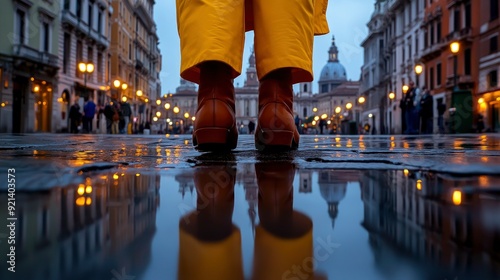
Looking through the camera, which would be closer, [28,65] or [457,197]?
[457,197]

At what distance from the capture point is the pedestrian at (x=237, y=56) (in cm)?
179

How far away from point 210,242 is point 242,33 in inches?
60.1

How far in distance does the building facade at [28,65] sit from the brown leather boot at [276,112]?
1857 centimetres

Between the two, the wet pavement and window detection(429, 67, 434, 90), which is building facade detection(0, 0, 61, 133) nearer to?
the wet pavement

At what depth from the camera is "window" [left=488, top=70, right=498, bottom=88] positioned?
2247cm

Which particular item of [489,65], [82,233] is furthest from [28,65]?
[489,65]

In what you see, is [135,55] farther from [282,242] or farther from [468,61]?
[282,242]

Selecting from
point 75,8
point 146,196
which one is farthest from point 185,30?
point 75,8

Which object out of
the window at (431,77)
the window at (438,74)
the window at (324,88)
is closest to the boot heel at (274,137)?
the window at (438,74)

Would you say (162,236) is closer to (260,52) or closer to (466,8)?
(260,52)

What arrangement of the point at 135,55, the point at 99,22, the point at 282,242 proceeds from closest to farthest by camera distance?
the point at 282,242 → the point at 99,22 → the point at 135,55

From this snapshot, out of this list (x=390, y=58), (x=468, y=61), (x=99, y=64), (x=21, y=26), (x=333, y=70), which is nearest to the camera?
(x=21, y=26)

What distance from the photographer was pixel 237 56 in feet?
6.07

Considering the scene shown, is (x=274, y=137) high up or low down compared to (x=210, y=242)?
up
